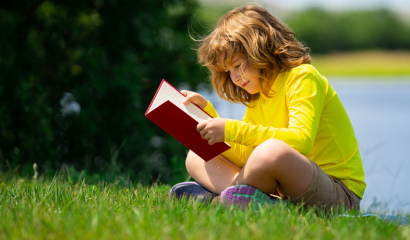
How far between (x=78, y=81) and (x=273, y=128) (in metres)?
2.22

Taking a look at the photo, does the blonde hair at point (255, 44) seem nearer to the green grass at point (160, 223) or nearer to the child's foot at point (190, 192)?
the child's foot at point (190, 192)

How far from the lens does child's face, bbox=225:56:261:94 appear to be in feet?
6.54

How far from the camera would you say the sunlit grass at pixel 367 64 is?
21.6 meters

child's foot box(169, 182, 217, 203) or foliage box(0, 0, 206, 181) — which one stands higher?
foliage box(0, 0, 206, 181)

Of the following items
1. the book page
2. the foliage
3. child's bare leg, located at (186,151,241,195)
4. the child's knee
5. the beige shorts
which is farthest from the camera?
the foliage

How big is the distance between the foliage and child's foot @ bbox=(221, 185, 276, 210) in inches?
56.2

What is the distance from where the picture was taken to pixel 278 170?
1.69 m

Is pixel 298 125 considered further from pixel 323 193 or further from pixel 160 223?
pixel 160 223

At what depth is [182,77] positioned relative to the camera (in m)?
3.69

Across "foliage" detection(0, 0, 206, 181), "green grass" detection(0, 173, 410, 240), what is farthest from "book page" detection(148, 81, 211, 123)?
"foliage" detection(0, 0, 206, 181)

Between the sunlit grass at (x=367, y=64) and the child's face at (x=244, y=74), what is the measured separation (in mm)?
20299

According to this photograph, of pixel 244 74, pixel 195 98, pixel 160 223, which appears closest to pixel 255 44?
pixel 244 74

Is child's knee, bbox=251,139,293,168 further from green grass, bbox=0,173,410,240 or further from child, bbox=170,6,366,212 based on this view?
green grass, bbox=0,173,410,240

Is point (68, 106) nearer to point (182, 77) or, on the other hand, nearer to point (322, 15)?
point (182, 77)
